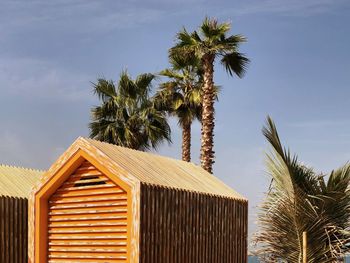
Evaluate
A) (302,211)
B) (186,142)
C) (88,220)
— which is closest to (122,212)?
(88,220)

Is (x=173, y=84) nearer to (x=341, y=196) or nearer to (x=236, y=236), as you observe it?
(x=236, y=236)

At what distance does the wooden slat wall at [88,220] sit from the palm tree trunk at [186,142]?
1465 centimetres

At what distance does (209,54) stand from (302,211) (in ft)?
50.7

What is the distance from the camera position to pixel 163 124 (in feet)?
90.1

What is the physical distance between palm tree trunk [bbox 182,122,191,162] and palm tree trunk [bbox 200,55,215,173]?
3.76 metres

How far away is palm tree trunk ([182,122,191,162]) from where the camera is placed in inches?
1159

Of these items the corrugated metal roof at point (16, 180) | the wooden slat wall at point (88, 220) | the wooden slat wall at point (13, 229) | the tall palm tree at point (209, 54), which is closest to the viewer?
the wooden slat wall at point (88, 220)

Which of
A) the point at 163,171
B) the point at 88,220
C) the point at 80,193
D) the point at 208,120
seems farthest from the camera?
the point at 208,120

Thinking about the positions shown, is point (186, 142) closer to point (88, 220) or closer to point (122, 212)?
point (88, 220)

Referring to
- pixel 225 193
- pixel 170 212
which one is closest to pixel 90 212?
pixel 170 212

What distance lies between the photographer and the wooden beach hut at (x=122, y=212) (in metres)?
13.1

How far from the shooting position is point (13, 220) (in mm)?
16781

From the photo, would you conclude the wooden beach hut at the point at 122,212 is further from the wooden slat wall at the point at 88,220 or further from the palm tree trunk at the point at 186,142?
A: the palm tree trunk at the point at 186,142

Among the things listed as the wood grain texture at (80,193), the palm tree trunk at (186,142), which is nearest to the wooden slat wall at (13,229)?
the wood grain texture at (80,193)
